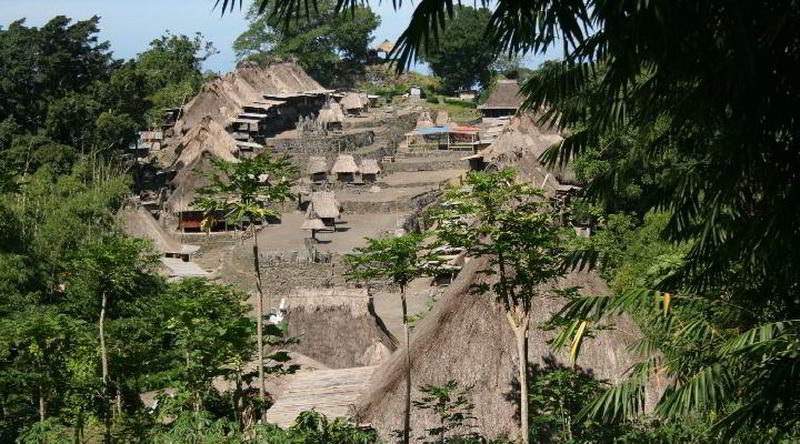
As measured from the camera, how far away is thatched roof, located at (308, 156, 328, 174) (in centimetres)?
4162

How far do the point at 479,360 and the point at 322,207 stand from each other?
21.6 meters

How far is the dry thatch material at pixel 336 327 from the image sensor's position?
59.8 ft

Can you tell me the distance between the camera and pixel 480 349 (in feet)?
42.5

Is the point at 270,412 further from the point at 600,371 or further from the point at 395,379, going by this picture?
the point at 600,371

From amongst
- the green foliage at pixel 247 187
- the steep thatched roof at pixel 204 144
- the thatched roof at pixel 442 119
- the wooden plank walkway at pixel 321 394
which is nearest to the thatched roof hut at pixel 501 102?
the thatched roof at pixel 442 119

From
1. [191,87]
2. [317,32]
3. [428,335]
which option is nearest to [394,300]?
[428,335]

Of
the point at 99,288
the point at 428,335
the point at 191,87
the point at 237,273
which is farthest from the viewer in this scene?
the point at 191,87

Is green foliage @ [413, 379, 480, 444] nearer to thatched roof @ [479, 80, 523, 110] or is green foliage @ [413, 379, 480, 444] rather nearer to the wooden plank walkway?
the wooden plank walkway

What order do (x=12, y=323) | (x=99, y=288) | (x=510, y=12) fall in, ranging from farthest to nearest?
(x=99, y=288)
(x=12, y=323)
(x=510, y=12)

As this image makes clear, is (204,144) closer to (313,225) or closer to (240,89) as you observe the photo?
(240,89)

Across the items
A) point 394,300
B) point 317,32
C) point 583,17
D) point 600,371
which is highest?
point 317,32

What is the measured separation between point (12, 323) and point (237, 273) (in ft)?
61.2

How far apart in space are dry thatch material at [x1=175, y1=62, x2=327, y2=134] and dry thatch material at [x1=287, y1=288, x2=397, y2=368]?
2885cm

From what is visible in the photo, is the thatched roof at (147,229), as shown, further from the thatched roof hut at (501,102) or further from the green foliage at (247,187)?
the thatched roof hut at (501,102)
